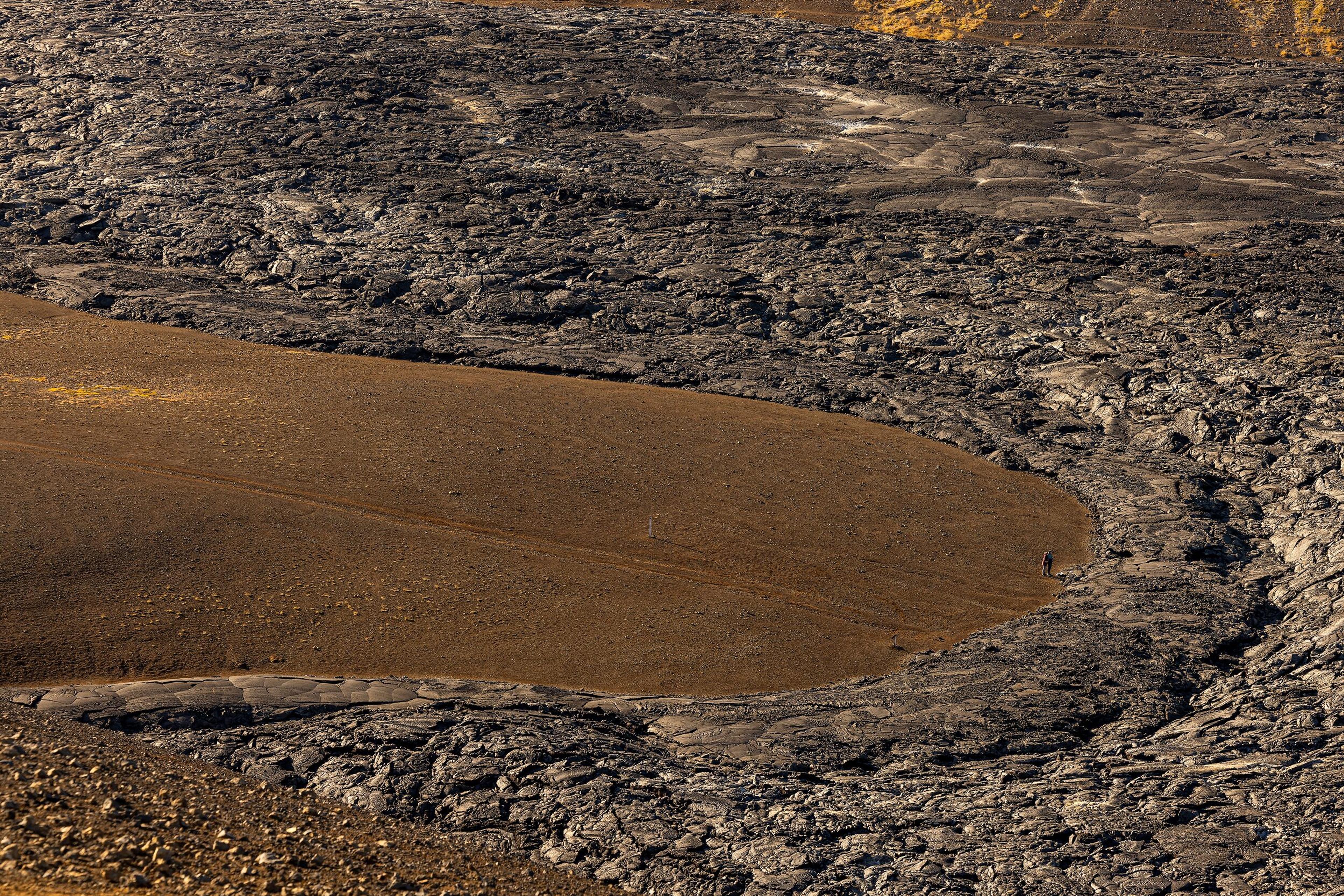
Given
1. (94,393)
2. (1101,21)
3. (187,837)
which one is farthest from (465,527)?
(1101,21)

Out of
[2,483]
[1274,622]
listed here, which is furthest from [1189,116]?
[2,483]

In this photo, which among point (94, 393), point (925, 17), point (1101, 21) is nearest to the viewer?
point (94, 393)

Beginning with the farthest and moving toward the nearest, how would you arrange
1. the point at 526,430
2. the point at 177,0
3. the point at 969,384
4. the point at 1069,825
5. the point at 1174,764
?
the point at 177,0 → the point at 969,384 → the point at 526,430 → the point at 1174,764 → the point at 1069,825

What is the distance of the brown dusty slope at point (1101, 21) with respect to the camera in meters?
39.7

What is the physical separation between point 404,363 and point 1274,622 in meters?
19.1

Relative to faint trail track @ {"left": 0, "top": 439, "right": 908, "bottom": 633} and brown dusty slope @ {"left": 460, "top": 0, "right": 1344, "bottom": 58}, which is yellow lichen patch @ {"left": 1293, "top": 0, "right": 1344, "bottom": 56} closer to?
brown dusty slope @ {"left": 460, "top": 0, "right": 1344, "bottom": 58}

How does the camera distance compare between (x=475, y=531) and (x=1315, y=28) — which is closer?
(x=475, y=531)

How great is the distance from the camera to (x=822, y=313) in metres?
29.5

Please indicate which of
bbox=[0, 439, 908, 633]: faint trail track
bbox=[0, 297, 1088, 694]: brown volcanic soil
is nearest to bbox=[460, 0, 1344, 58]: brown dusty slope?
bbox=[0, 297, 1088, 694]: brown volcanic soil

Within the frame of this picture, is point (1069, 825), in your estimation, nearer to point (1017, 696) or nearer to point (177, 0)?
point (1017, 696)

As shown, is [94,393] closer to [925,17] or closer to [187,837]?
[187,837]

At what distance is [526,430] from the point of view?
25.1 meters

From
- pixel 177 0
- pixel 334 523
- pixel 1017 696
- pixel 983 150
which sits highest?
pixel 177 0

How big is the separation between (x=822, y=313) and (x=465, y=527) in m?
11.8
